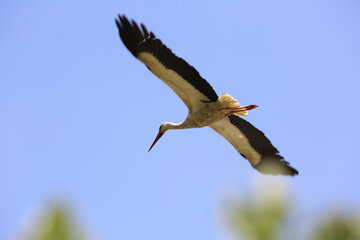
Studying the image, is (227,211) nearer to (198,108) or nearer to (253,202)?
(253,202)

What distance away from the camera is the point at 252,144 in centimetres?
969

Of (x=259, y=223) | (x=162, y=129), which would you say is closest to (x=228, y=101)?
(x=162, y=129)

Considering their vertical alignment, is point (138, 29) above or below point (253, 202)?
above

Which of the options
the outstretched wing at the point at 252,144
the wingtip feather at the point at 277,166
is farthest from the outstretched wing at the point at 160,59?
the wingtip feather at the point at 277,166

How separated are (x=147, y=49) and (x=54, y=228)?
20.2 ft

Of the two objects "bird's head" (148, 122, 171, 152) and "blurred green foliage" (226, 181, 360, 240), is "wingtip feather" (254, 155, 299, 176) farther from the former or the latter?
"blurred green foliage" (226, 181, 360, 240)

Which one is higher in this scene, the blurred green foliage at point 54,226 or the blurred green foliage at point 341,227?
the blurred green foliage at point 341,227

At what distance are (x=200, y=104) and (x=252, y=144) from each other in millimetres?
1817

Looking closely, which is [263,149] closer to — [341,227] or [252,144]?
[252,144]

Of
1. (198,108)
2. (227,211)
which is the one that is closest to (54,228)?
(227,211)

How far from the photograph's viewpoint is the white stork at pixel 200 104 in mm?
7543

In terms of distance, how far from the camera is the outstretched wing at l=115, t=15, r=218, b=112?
7.47 meters

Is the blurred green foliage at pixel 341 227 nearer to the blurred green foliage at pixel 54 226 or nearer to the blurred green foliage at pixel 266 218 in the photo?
the blurred green foliage at pixel 266 218

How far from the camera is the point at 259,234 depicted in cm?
182
